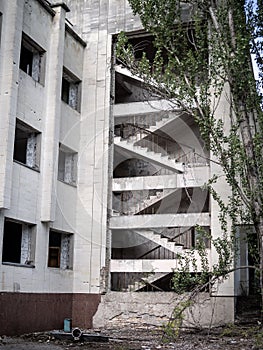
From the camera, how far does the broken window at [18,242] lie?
15.2 m

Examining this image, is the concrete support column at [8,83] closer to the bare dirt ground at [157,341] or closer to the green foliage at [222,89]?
the green foliage at [222,89]

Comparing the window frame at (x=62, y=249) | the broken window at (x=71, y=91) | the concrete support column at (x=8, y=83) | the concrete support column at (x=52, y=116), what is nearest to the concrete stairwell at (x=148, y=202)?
the window frame at (x=62, y=249)

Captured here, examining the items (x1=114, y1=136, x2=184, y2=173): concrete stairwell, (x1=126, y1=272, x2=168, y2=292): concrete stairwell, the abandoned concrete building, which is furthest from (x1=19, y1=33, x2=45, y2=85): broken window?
(x1=126, y1=272, x2=168, y2=292): concrete stairwell

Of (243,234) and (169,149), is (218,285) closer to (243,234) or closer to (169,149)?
(243,234)

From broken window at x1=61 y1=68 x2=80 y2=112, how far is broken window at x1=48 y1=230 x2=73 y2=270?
180 inches

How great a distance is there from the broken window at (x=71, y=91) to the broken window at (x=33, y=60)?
6.35 feet

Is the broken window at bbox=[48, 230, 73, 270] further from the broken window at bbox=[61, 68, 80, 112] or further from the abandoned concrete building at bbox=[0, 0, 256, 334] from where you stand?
the broken window at bbox=[61, 68, 80, 112]

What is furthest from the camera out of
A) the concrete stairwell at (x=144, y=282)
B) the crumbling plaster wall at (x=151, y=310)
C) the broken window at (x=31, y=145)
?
the concrete stairwell at (x=144, y=282)

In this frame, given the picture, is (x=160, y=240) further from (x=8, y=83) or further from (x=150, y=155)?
(x=8, y=83)

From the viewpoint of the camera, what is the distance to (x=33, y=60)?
16.7 metres

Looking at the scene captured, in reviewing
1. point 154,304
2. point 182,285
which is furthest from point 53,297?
point 182,285

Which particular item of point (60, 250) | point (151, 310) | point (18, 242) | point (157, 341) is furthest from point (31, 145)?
point (157, 341)

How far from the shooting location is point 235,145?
1355cm

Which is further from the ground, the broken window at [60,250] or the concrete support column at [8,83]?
the concrete support column at [8,83]
